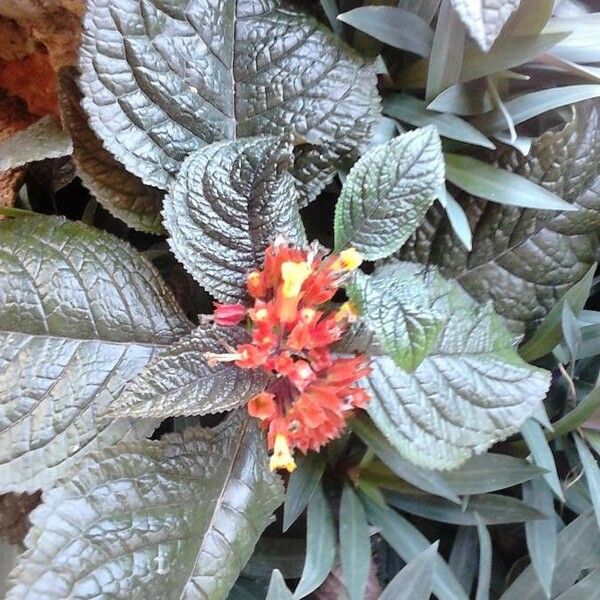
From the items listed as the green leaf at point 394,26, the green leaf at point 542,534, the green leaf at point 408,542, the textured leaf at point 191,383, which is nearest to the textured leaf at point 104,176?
the textured leaf at point 191,383

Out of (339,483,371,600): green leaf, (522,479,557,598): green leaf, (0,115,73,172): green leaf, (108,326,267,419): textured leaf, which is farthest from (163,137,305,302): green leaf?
(522,479,557,598): green leaf

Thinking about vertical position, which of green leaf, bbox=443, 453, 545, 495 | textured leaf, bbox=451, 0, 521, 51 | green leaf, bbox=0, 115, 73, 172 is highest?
textured leaf, bbox=451, 0, 521, 51

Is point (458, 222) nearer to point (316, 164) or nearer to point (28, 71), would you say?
point (316, 164)

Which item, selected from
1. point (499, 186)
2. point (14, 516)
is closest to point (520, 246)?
point (499, 186)

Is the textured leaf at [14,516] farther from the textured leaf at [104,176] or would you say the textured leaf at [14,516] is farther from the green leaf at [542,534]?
the green leaf at [542,534]

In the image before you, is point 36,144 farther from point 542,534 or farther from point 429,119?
point 542,534

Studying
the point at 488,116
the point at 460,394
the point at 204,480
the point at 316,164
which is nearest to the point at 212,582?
the point at 204,480

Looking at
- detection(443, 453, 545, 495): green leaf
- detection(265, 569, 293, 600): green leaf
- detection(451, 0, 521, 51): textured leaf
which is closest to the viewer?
detection(451, 0, 521, 51): textured leaf

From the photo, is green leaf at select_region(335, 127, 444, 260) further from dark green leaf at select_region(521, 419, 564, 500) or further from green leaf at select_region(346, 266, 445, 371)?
dark green leaf at select_region(521, 419, 564, 500)
